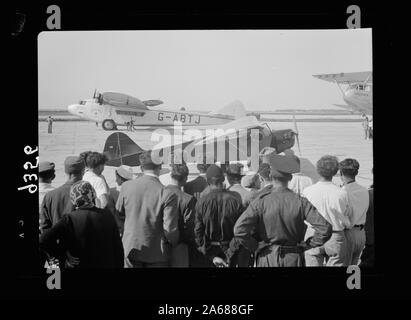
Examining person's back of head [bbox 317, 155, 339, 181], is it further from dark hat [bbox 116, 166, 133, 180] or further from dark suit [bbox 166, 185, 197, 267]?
dark hat [bbox 116, 166, 133, 180]

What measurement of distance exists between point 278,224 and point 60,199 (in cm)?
158

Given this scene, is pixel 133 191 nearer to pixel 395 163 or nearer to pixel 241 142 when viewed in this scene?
pixel 241 142

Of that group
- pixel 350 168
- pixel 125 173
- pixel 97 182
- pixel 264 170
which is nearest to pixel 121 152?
pixel 125 173

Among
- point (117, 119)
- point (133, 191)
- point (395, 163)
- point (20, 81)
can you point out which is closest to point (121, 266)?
point (133, 191)

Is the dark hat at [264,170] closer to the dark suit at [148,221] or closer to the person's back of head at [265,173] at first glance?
the person's back of head at [265,173]

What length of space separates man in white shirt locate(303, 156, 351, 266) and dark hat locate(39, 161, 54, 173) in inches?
74.0

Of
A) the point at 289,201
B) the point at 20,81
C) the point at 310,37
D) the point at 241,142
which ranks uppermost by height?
the point at 310,37

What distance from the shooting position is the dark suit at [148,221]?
4242 mm

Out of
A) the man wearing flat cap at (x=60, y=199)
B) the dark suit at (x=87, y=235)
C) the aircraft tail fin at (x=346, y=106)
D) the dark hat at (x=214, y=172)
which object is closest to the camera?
the dark suit at (x=87, y=235)

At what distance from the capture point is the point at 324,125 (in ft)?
14.3

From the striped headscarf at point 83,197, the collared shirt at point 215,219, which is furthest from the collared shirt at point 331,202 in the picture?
the striped headscarf at point 83,197

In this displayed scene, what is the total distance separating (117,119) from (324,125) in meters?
1.56

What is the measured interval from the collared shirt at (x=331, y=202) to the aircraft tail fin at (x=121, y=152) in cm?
129

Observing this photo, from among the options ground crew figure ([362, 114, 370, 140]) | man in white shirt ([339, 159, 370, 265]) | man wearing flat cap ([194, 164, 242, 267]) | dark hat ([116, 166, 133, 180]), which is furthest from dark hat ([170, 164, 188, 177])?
ground crew figure ([362, 114, 370, 140])
